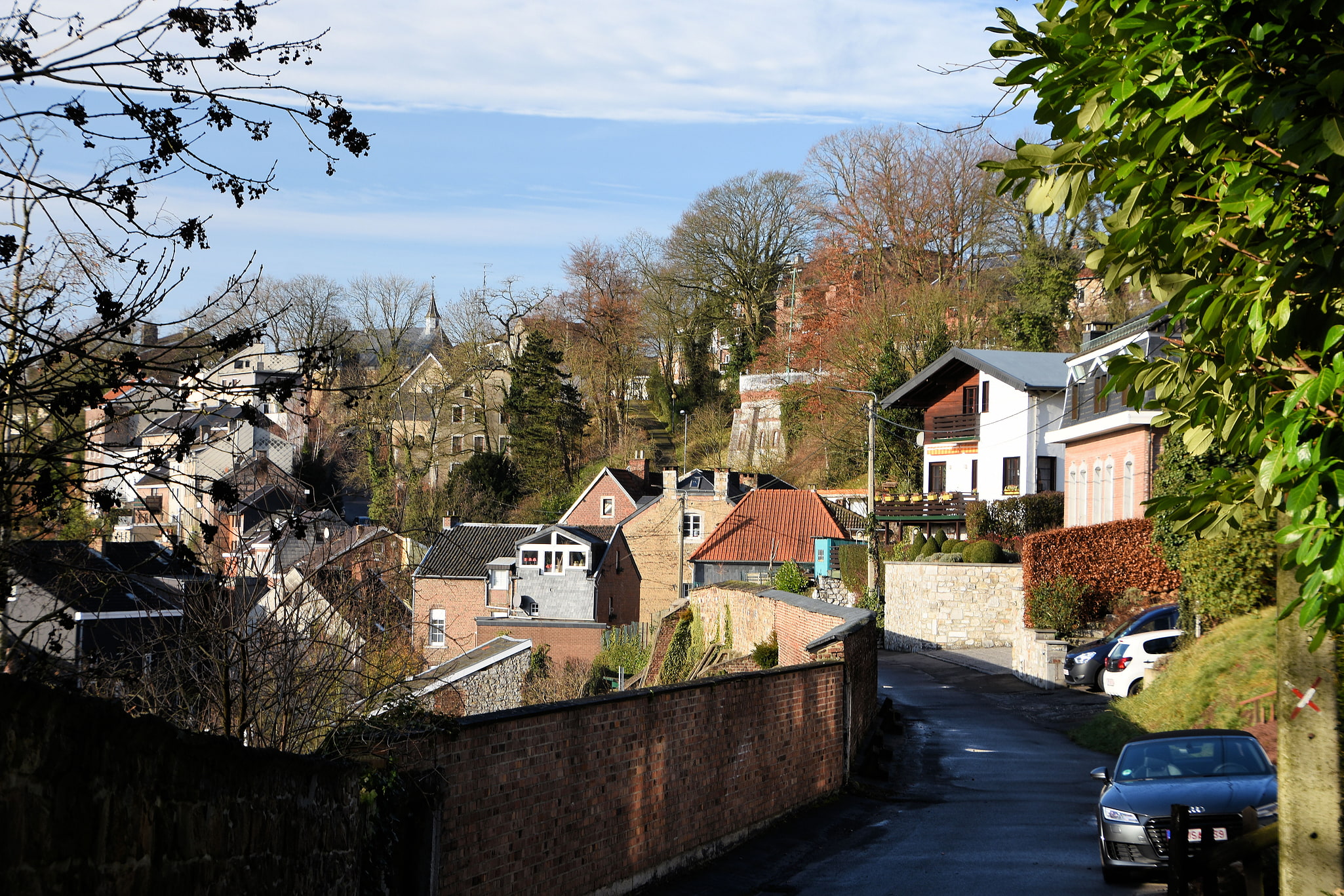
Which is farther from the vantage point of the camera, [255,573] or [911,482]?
[911,482]

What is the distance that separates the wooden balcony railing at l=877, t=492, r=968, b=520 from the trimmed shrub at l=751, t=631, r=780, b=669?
73.1 ft

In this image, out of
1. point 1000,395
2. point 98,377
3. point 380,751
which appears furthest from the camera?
point 1000,395

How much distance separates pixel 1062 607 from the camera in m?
29.6

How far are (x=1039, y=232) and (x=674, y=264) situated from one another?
26667 millimetres

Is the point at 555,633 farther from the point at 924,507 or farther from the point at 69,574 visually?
the point at 69,574

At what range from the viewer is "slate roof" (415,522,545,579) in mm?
53938

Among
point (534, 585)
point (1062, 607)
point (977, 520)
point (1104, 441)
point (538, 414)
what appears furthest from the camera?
point (538, 414)

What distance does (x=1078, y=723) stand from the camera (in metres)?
22.5

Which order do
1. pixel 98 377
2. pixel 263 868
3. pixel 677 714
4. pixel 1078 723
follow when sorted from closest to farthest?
pixel 98 377
pixel 263 868
pixel 677 714
pixel 1078 723

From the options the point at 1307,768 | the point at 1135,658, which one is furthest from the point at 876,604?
the point at 1307,768

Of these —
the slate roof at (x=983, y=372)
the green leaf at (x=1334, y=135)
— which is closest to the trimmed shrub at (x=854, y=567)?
the slate roof at (x=983, y=372)

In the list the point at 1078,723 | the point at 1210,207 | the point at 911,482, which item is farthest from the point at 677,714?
the point at 911,482

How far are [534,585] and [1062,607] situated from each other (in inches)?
1120

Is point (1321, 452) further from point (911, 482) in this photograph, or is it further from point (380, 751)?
point (911, 482)
